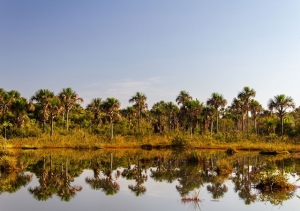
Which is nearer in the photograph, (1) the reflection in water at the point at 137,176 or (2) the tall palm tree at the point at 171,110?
(1) the reflection in water at the point at 137,176

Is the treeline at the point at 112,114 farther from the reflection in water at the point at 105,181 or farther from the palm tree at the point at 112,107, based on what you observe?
the reflection in water at the point at 105,181

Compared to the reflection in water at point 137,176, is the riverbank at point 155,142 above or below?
above

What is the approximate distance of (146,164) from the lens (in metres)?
27.5

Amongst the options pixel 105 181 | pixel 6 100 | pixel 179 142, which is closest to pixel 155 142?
pixel 179 142

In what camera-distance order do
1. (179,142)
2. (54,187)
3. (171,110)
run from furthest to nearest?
(171,110) → (179,142) → (54,187)

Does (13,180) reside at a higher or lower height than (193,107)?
lower

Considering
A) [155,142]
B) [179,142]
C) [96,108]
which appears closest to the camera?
[179,142]

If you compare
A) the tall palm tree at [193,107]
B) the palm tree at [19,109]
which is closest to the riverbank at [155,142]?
the palm tree at [19,109]

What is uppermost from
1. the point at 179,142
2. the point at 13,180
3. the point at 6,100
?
the point at 6,100

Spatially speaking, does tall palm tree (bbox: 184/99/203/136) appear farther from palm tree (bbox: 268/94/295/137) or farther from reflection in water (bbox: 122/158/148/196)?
reflection in water (bbox: 122/158/148/196)

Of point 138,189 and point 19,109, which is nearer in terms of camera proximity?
point 138,189

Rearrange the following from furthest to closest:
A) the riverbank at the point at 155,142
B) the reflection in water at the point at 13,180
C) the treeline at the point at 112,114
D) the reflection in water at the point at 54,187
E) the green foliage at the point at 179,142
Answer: the treeline at the point at 112,114 → the green foliage at the point at 179,142 → the riverbank at the point at 155,142 → the reflection in water at the point at 13,180 → the reflection in water at the point at 54,187

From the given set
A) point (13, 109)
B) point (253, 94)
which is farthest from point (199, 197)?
→ point (253, 94)

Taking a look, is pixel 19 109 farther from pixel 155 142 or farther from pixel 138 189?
pixel 138 189
